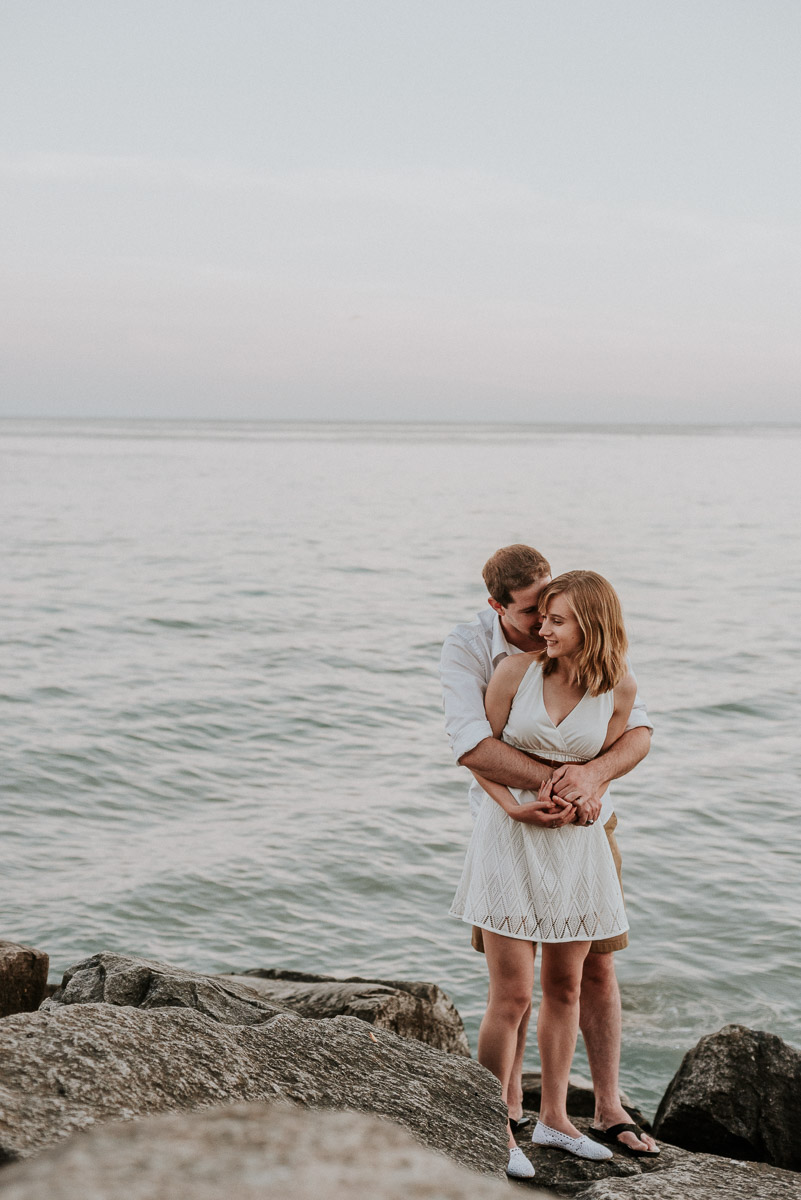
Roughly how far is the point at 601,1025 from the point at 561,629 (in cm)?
191

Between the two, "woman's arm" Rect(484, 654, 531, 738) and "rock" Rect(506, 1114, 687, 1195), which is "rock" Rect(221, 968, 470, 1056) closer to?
"rock" Rect(506, 1114, 687, 1195)

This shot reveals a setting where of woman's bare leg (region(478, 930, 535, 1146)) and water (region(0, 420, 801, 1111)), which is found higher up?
woman's bare leg (region(478, 930, 535, 1146))

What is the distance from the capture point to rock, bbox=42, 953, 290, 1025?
453cm

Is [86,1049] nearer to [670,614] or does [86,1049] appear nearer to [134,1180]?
[134,1180]

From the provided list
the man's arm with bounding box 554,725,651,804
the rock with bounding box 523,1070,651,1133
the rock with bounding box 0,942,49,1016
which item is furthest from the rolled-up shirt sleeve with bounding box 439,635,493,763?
the rock with bounding box 0,942,49,1016

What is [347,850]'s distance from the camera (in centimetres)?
1054

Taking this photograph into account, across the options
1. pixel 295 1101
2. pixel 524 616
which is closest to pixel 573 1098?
pixel 524 616

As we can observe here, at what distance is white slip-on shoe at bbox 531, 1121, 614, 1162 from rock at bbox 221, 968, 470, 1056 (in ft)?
3.48

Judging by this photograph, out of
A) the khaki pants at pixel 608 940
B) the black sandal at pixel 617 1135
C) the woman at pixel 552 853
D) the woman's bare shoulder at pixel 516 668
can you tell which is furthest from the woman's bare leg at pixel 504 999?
the woman's bare shoulder at pixel 516 668

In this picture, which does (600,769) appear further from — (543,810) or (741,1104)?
(741,1104)

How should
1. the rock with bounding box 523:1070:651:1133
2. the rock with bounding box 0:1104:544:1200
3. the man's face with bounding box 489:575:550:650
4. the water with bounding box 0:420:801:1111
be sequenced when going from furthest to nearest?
the water with bounding box 0:420:801:1111, the rock with bounding box 523:1070:651:1133, the man's face with bounding box 489:575:550:650, the rock with bounding box 0:1104:544:1200

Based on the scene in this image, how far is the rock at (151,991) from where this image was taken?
4527 millimetres

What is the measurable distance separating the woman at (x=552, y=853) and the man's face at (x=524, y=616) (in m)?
0.15

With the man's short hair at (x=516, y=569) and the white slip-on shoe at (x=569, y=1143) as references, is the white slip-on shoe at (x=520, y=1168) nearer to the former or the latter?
the white slip-on shoe at (x=569, y=1143)
